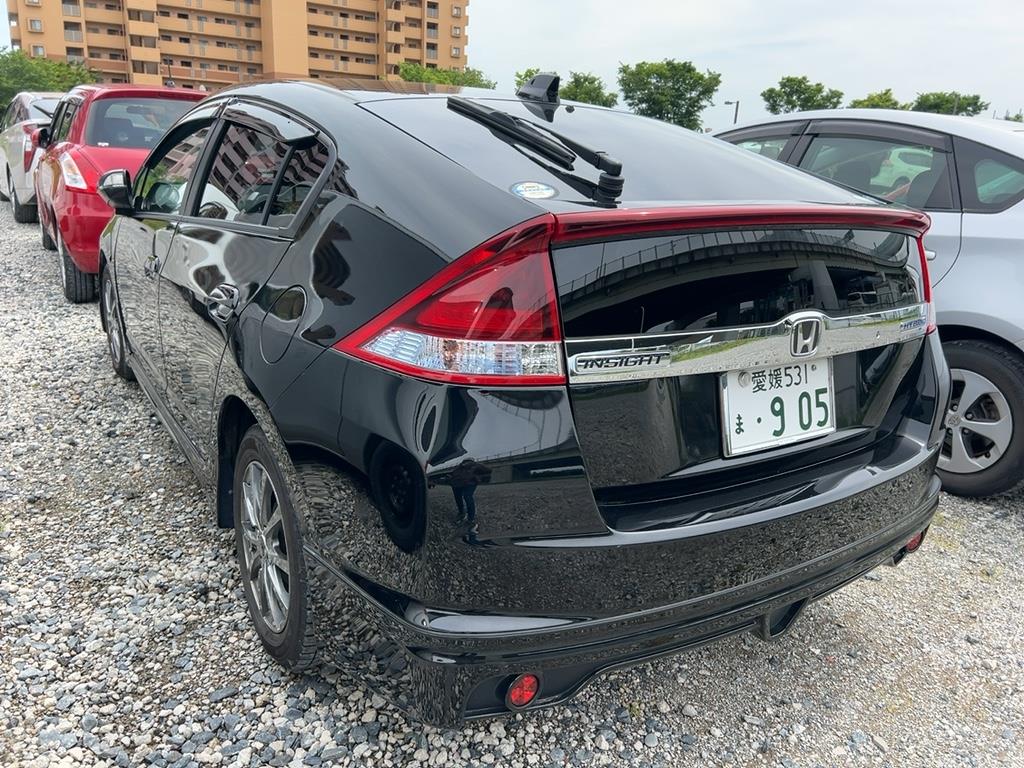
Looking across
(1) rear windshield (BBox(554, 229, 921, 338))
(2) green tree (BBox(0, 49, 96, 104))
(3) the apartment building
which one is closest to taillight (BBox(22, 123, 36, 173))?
(1) rear windshield (BBox(554, 229, 921, 338))

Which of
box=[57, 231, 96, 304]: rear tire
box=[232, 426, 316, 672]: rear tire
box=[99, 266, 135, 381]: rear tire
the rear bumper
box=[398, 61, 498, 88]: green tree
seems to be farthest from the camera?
box=[398, 61, 498, 88]: green tree

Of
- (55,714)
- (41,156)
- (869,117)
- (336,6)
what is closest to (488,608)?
(55,714)

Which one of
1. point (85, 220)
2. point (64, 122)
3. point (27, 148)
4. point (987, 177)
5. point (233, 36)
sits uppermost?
point (233, 36)

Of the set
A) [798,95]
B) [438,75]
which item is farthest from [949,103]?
[438,75]

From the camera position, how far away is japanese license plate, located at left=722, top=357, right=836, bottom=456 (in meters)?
1.68

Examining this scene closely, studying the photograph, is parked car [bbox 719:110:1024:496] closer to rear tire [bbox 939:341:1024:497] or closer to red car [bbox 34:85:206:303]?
rear tire [bbox 939:341:1024:497]

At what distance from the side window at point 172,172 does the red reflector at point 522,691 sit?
7.24ft

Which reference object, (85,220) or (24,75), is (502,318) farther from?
(24,75)

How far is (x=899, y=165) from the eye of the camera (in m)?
3.88

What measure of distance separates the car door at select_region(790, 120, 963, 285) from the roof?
40 millimetres

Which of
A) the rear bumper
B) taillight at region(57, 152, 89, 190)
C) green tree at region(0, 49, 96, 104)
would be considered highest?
green tree at region(0, 49, 96, 104)

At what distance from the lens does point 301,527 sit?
1859 millimetres

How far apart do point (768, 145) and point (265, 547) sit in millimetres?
3692

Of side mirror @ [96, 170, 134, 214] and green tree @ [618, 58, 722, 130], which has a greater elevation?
green tree @ [618, 58, 722, 130]
